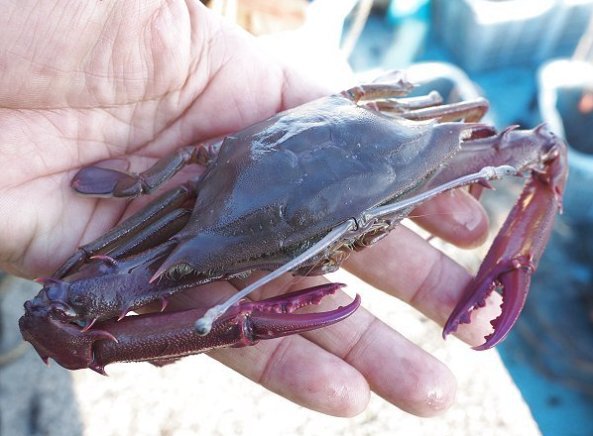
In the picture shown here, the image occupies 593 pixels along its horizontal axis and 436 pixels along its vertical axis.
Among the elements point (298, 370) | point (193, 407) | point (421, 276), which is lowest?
point (193, 407)

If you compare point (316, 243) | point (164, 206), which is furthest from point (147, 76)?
point (316, 243)

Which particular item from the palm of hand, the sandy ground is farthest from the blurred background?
the palm of hand

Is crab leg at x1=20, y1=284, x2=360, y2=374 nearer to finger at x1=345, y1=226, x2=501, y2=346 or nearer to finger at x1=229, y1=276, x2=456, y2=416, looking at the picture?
finger at x1=229, y1=276, x2=456, y2=416

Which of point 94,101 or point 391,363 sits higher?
point 94,101

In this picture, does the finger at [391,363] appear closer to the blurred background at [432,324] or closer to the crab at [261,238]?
the crab at [261,238]

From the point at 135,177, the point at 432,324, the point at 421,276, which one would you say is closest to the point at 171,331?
the point at 135,177

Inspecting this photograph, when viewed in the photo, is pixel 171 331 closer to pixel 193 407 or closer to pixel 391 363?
pixel 391 363
